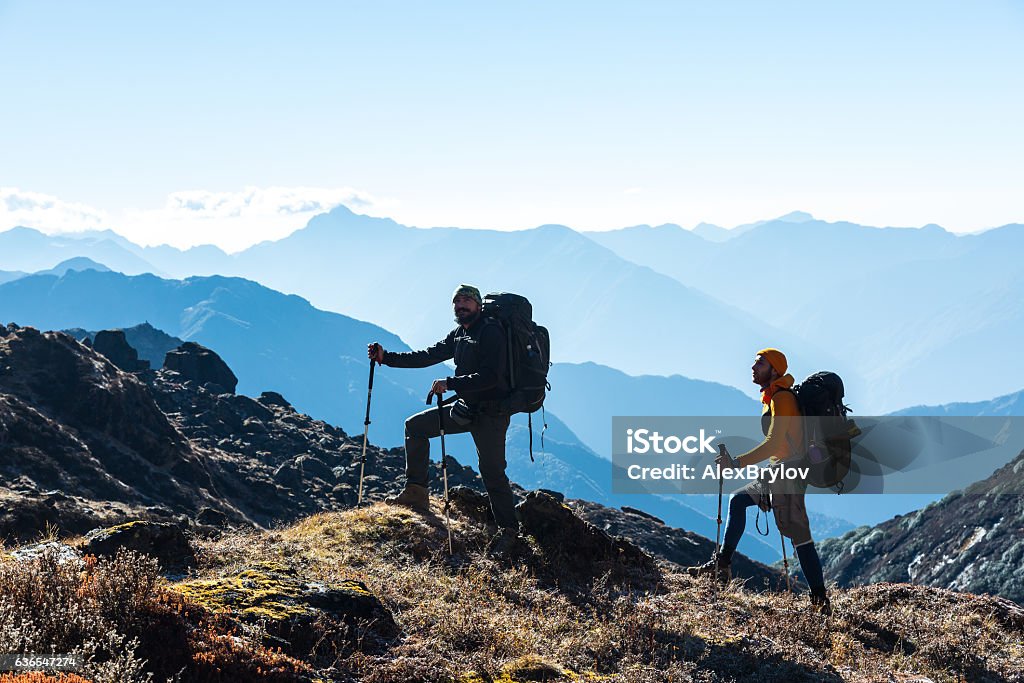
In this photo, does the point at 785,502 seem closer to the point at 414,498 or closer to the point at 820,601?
the point at 820,601

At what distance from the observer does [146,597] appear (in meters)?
5.64

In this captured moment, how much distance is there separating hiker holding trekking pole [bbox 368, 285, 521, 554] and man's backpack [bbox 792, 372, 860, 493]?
3.48 meters

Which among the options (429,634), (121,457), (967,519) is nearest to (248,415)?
(121,457)

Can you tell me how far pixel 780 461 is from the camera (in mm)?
9266

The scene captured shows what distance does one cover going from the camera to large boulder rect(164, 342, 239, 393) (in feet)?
262

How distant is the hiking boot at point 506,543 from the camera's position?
10.3m

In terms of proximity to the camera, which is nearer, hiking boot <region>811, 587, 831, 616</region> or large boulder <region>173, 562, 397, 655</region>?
large boulder <region>173, 562, 397, 655</region>

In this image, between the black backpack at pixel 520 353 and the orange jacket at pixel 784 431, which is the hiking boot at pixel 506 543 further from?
the orange jacket at pixel 784 431

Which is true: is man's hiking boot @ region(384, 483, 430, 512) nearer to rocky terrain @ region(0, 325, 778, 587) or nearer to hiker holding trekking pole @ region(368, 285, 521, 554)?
hiker holding trekking pole @ region(368, 285, 521, 554)

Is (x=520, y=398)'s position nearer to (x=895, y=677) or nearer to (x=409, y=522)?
(x=409, y=522)

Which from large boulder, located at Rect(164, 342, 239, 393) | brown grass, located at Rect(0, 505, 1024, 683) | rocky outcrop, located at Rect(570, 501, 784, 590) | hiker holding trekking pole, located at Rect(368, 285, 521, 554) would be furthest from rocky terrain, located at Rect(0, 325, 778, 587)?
brown grass, located at Rect(0, 505, 1024, 683)

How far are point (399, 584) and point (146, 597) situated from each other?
3.10 meters

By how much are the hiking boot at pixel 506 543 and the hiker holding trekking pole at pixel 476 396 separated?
13mm

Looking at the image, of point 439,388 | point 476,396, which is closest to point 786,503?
point 476,396
